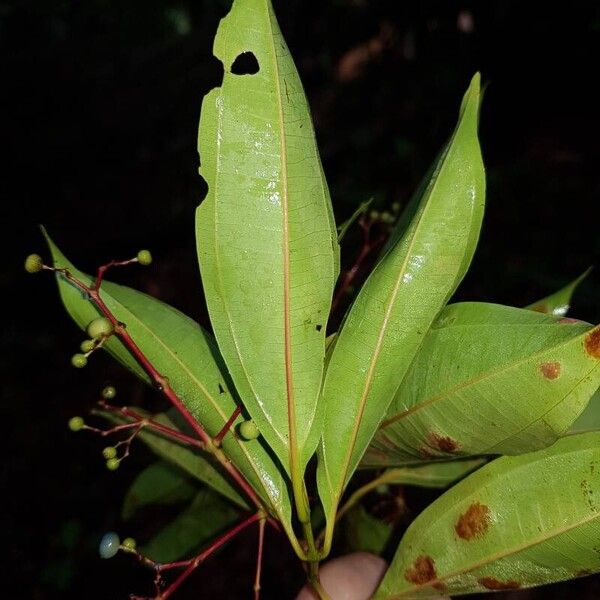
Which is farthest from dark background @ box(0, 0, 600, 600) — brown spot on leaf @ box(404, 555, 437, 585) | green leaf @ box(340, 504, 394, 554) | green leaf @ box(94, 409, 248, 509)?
brown spot on leaf @ box(404, 555, 437, 585)

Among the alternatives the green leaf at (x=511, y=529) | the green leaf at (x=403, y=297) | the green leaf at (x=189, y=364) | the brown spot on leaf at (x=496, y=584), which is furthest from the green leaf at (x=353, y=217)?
the brown spot on leaf at (x=496, y=584)

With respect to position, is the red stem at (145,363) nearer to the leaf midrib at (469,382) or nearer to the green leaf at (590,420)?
the leaf midrib at (469,382)

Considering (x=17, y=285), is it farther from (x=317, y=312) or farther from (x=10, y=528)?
(x=317, y=312)

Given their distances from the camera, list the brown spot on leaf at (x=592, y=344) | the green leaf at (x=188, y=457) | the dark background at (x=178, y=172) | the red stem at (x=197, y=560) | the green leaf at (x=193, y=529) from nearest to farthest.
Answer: the brown spot on leaf at (x=592, y=344) < the red stem at (x=197, y=560) < the green leaf at (x=188, y=457) < the green leaf at (x=193, y=529) < the dark background at (x=178, y=172)

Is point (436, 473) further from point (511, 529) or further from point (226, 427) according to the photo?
point (226, 427)

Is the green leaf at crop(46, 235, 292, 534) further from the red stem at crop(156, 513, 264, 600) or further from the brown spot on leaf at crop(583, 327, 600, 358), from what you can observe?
the brown spot on leaf at crop(583, 327, 600, 358)

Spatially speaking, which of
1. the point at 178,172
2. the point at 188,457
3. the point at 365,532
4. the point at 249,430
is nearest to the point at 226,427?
the point at 249,430
